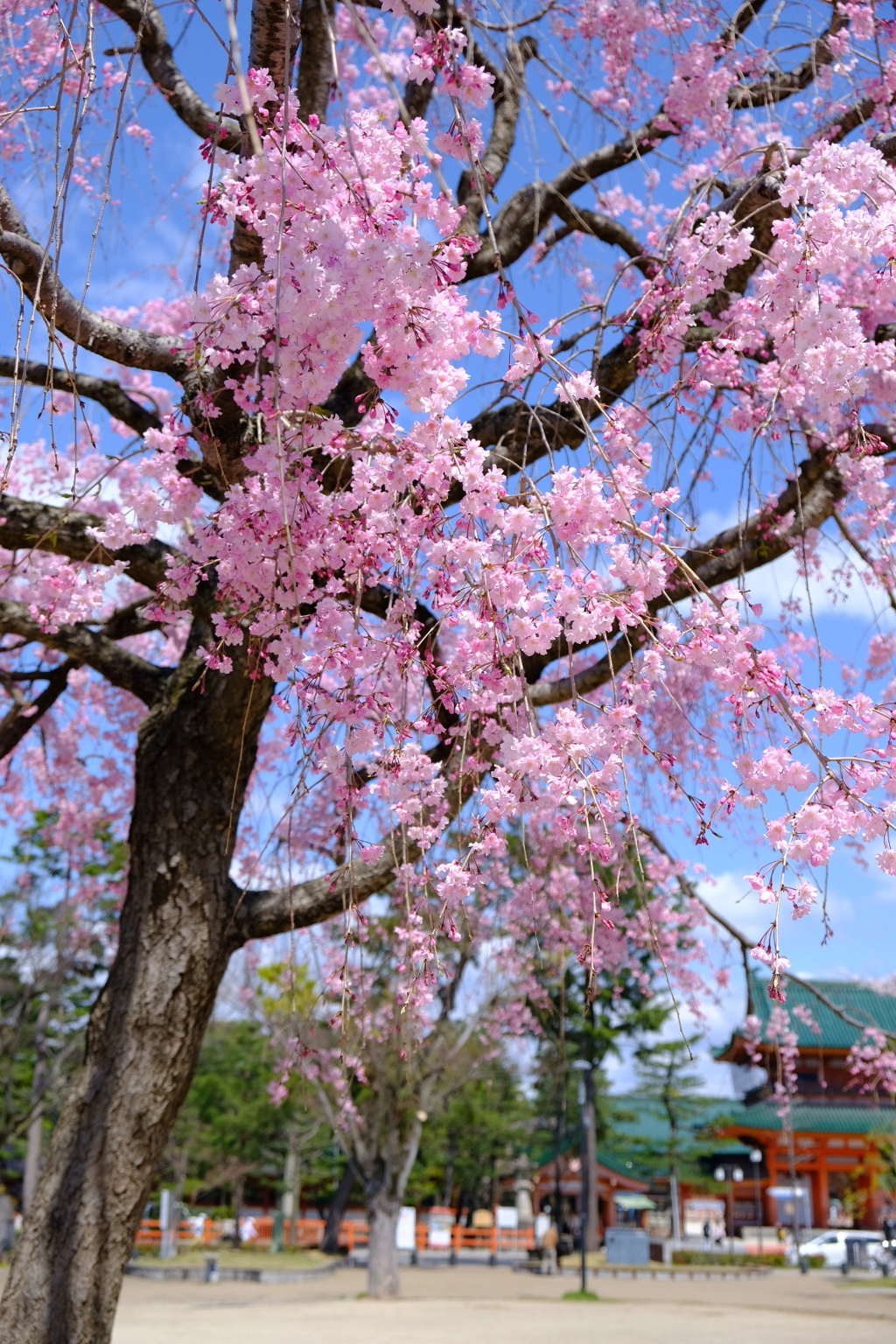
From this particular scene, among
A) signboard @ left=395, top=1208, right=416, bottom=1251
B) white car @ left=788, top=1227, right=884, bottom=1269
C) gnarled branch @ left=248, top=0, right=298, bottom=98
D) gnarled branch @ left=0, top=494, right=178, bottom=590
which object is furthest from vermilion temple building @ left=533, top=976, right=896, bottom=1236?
gnarled branch @ left=248, top=0, right=298, bottom=98

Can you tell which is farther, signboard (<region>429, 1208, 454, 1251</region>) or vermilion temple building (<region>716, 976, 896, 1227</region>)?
vermilion temple building (<region>716, 976, 896, 1227</region>)

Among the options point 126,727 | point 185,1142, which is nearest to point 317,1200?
point 185,1142

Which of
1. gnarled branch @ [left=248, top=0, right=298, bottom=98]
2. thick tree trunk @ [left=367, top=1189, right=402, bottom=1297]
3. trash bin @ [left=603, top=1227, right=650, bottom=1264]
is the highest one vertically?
gnarled branch @ [left=248, top=0, right=298, bottom=98]

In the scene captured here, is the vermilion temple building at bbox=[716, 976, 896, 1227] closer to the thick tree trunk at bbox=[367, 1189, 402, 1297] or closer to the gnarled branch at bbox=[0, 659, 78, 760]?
the thick tree trunk at bbox=[367, 1189, 402, 1297]

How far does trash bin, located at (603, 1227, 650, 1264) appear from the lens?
22.1m

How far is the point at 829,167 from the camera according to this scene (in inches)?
104

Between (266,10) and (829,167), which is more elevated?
(266,10)

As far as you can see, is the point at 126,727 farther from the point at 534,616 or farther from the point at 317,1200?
the point at 317,1200

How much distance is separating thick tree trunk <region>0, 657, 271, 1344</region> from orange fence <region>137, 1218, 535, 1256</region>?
21078mm

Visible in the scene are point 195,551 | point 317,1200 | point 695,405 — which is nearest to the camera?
point 195,551

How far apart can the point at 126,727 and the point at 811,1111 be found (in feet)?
82.1

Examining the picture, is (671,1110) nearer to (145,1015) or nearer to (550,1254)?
(550,1254)

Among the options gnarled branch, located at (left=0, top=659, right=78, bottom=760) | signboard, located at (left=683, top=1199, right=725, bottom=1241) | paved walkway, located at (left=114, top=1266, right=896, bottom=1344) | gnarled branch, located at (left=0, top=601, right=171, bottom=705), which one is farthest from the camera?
signboard, located at (left=683, top=1199, right=725, bottom=1241)

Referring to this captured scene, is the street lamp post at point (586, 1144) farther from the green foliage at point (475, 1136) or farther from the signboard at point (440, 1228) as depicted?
the signboard at point (440, 1228)
